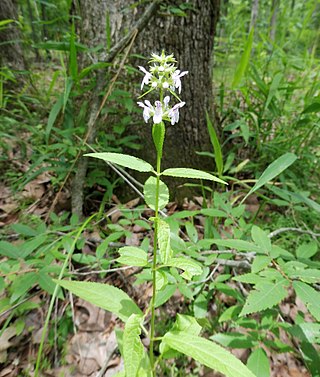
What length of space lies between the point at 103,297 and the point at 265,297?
1.67 ft

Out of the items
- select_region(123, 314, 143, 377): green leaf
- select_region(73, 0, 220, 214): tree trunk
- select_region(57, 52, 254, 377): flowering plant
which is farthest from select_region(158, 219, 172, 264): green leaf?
select_region(73, 0, 220, 214): tree trunk

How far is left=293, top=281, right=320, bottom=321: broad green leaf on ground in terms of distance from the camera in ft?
2.52

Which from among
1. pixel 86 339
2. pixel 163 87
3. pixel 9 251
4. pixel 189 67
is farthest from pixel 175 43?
pixel 86 339

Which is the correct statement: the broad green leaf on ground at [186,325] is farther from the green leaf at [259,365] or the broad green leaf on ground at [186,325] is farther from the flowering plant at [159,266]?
the green leaf at [259,365]

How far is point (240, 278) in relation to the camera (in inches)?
35.3

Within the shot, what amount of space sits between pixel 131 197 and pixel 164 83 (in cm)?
136

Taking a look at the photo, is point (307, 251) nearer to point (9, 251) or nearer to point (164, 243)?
point (164, 243)

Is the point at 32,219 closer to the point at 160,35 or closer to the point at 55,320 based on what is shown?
the point at 55,320

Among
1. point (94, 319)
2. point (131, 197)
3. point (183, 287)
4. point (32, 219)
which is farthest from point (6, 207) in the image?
point (183, 287)

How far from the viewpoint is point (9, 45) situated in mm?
2781

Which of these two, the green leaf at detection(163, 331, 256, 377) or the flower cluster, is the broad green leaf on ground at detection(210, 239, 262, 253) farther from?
the flower cluster

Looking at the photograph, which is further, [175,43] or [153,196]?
[175,43]

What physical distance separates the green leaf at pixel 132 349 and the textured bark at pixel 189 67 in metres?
1.32

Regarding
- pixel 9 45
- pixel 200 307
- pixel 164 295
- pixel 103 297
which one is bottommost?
pixel 200 307
